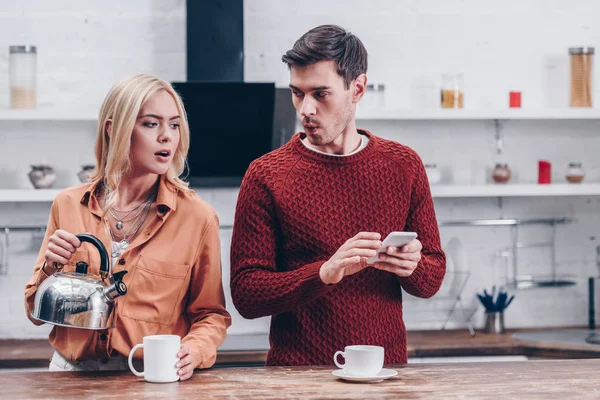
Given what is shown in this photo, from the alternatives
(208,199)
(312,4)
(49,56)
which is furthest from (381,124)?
(49,56)

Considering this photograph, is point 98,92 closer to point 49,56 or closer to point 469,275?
point 49,56

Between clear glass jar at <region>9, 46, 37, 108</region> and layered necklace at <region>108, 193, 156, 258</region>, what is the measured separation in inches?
78.1

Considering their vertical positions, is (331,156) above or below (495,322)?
above

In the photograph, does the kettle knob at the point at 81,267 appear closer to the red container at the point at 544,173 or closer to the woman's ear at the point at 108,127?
the woman's ear at the point at 108,127

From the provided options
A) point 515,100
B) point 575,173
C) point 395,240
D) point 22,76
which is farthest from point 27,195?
point 575,173

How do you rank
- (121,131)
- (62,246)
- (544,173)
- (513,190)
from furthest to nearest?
(544,173) → (513,190) → (121,131) → (62,246)

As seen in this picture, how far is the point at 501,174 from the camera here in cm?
418

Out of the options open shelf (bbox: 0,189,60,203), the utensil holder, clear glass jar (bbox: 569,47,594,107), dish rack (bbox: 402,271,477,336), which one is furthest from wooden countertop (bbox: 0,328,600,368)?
clear glass jar (bbox: 569,47,594,107)

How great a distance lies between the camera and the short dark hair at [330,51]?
211cm

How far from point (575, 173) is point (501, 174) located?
39 cm

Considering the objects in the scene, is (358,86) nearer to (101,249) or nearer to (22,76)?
(101,249)

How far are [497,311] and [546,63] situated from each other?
53.1 inches

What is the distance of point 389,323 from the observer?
2170 mm

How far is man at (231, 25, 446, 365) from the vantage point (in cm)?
212
